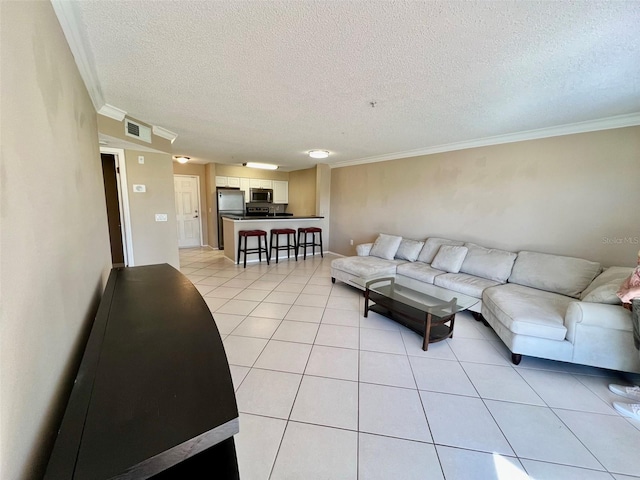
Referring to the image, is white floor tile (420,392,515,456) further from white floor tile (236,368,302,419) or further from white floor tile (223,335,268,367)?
white floor tile (223,335,268,367)

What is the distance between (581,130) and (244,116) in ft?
12.6

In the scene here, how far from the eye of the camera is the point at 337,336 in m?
2.47

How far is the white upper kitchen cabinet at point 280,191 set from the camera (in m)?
7.50

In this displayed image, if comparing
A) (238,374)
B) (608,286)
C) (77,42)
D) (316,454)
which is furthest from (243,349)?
(608,286)

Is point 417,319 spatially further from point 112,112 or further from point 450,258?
point 112,112

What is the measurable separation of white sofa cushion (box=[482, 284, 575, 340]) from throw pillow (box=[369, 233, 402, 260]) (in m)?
1.60

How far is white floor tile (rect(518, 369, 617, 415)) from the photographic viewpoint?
1.67 m

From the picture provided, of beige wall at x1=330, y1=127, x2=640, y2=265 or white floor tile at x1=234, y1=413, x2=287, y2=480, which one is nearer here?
white floor tile at x1=234, y1=413, x2=287, y2=480

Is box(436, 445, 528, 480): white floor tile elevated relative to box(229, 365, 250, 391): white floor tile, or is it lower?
lower

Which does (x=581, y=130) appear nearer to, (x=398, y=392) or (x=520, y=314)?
(x=520, y=314)

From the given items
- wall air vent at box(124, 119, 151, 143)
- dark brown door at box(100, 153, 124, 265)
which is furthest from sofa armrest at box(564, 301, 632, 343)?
dark brown door at box(100, 153, 124, 265)

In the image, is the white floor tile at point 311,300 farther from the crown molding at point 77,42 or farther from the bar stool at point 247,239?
the crown molding at point 77,42

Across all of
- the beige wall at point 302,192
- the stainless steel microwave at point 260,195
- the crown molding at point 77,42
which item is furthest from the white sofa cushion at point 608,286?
the stainless steel microwave at point 260,195

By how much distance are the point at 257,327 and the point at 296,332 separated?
0.43 metres
